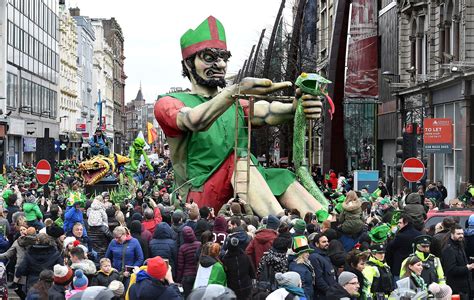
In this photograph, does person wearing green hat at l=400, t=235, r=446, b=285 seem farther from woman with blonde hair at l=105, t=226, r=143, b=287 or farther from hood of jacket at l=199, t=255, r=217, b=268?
woman with blonde hair at l=105, t=226, r=143, b=287

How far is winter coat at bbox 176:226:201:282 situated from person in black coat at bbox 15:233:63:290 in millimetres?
1423

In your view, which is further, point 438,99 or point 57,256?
point 438,99

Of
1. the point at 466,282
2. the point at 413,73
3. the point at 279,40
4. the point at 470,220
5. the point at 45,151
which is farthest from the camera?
the point at 279,40

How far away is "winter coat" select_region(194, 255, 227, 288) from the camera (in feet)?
35.3

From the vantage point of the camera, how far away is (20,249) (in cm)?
1334

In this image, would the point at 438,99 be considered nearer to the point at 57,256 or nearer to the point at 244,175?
the point at 244,175

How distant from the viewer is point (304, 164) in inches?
822

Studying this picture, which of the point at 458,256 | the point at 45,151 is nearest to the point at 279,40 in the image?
the point at 45,151

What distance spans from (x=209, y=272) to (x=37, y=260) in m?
2.47

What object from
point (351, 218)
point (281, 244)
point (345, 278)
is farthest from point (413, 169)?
point (345, 278)

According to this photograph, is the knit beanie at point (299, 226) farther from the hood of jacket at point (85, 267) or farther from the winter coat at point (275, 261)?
the hood of jacket at point (85, 267)

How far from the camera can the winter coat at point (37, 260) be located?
12.2 metres

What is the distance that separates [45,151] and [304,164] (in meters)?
6.51

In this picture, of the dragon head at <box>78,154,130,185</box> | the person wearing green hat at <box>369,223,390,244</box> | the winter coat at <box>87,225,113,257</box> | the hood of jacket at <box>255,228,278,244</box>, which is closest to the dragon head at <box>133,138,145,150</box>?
the dragon head at <box>78,154,130,185</box>
